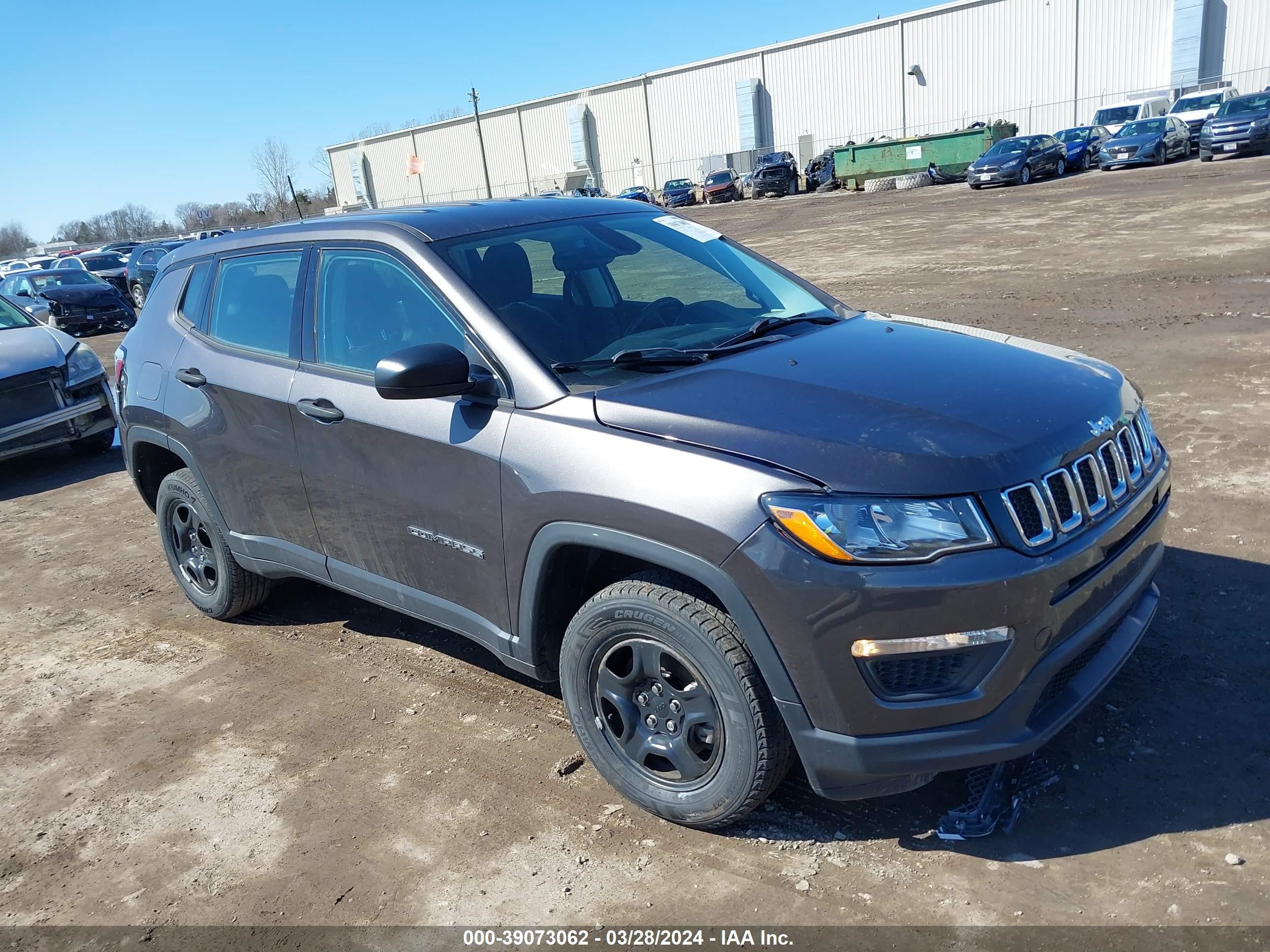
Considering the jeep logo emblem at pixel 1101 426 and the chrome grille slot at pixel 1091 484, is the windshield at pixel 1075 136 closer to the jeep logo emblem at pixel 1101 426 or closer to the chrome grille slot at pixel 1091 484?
the jeep logo emblem at pixel 1101 426

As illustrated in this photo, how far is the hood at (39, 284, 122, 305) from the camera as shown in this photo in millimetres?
19828

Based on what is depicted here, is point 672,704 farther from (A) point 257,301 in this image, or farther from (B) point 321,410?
(A) point 257,301

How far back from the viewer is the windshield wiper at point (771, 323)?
3537 millimetres

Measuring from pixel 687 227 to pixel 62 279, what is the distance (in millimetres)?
21052

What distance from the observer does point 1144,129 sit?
30828 millimetres

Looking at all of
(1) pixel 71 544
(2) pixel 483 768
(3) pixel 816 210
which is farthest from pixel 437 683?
(3) pixel 816 210

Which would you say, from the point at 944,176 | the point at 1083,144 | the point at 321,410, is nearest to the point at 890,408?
the point at 321,410

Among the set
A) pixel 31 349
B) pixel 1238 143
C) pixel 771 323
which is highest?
pixel 771 323

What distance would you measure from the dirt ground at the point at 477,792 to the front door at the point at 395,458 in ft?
1.95

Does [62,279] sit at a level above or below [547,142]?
below

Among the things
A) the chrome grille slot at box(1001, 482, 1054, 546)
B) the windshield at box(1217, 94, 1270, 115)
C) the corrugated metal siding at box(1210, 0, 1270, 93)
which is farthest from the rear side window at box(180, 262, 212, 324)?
the corrugated metal siding at box(1210, 0, 1270, 93)

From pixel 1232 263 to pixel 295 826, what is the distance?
1256cm

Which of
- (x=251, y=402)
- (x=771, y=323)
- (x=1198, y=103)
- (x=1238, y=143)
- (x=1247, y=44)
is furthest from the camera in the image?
(x=1247, y=44)

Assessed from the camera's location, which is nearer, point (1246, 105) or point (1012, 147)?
point (1246, 105)
